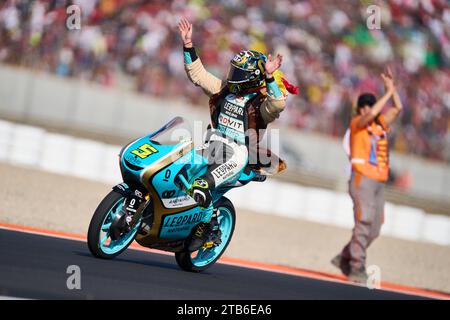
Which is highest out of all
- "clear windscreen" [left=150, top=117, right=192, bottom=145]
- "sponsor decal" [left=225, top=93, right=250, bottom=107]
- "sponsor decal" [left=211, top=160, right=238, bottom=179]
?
"sponsor decal" [left=225, top=93, right=250, bottom=107]

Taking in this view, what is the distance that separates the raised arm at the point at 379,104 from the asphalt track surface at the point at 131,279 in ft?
6.73

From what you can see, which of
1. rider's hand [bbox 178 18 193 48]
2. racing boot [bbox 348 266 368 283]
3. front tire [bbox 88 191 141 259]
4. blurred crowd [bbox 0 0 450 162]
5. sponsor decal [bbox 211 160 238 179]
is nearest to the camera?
front tire [bbox 88 191 141 259]

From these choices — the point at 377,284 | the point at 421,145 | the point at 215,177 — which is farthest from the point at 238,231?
the point at 421,145

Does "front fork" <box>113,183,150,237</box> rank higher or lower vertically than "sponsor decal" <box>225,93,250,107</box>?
lower

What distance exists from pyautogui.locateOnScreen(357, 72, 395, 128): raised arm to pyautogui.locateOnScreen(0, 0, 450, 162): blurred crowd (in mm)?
9518

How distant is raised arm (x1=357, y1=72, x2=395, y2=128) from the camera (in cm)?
970

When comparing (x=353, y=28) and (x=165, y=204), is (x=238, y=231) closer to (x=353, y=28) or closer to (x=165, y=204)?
(x=165, y=204)

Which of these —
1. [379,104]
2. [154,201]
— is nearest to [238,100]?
[154,201]

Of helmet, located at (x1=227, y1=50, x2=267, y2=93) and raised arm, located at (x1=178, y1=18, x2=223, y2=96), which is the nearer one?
helmet, located at (x1=227, y1=50, x2=267, y2=93)

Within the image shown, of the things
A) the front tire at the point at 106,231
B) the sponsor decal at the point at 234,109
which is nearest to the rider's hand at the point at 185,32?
the sponsor decal at the point at 234,109

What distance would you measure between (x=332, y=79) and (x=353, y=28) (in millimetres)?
1985

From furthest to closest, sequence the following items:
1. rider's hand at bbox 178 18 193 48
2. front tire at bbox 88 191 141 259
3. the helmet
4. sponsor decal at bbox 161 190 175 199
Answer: rider's hand at bbox 178 18 193 48, the helmet, sponsor decal at bbox 161 190 175 199, front tire at bbox 88 191 141 259

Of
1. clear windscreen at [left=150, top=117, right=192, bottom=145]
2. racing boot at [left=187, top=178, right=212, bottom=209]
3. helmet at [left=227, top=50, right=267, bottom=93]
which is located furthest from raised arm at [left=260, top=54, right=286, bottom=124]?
racing boot at [left=187, top=178, right=212, bottom=209]

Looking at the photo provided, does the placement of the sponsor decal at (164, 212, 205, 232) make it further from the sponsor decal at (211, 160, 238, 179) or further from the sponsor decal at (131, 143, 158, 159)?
the sponsor decal at (131, 143, 158, 159)
